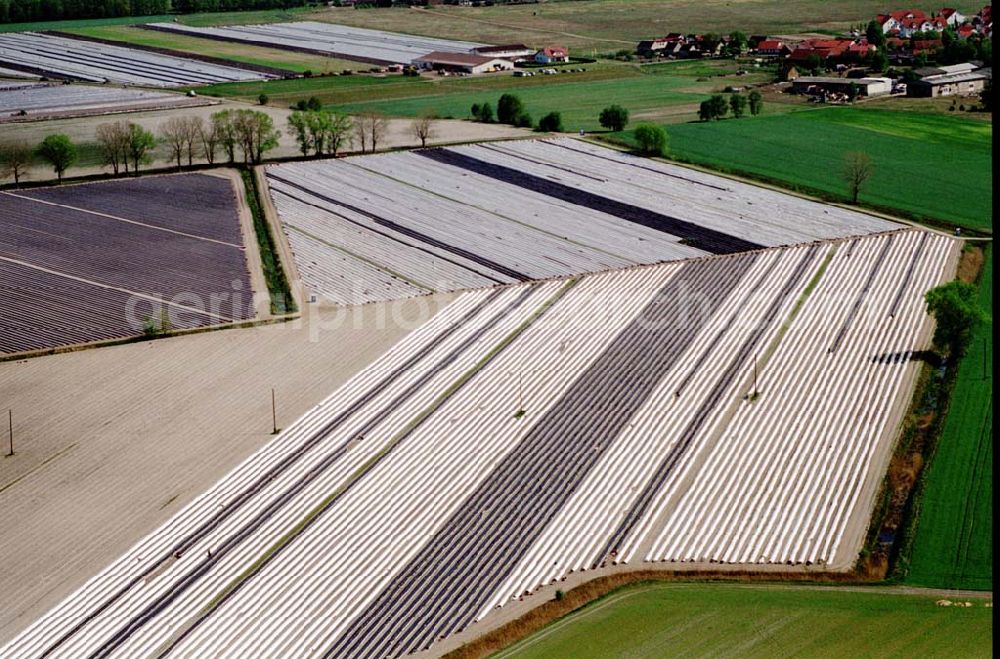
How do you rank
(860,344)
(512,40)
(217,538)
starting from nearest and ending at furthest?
(217,538) < (860,344) < (512,40)

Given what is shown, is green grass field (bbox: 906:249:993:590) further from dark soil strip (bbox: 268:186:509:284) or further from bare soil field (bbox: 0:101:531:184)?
bare soil field (bbox: 0:101:531:184)

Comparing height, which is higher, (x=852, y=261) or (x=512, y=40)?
(x=512, y=40)

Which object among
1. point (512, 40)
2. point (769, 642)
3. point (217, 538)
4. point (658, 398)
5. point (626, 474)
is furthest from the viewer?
point (512, 40)

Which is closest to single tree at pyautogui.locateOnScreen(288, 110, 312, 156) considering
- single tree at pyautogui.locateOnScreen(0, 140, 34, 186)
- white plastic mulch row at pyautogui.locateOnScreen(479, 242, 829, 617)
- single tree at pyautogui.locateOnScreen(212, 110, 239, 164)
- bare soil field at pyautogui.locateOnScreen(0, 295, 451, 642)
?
single tree at pyautogui.locateOnScreen(212, 110, 239, 164)

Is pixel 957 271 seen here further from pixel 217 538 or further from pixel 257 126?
pixel 257 126

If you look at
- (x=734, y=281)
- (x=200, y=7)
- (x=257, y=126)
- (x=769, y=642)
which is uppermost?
(x=200, y=7)

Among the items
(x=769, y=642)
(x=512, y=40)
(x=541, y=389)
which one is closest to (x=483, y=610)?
(x=769, y=642)

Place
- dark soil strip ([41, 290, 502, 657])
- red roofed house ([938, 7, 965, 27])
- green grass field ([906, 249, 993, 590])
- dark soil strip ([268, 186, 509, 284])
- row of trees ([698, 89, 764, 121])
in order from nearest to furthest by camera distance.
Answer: dark soil strip ([41, 290, 502, 657]) < green grass field ([906, 249, 993, 590]) < dark soil strip ([268, 186, 509, 284]) < row of trees ([698, 89, 764, 121]) < red roofed house ([938, 7, 965, 27])
